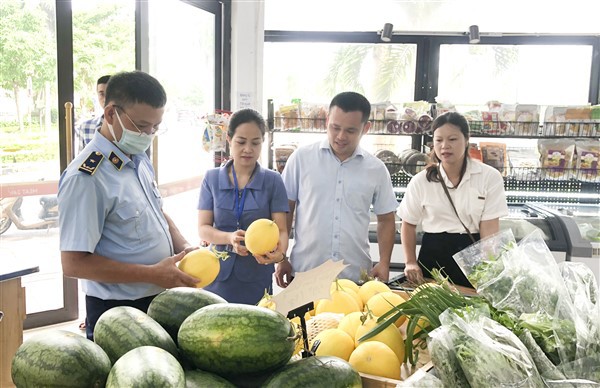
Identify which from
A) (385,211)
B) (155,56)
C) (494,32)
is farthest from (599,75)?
(155,56)

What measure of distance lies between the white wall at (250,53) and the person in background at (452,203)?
2.13 m

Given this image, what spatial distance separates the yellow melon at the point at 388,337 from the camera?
4.31ft

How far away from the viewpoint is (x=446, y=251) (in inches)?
112

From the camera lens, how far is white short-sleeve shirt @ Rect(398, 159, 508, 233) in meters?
2.82

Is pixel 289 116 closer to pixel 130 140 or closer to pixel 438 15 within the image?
pixel 438 15

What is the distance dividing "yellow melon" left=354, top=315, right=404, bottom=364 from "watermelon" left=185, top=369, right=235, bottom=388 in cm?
41

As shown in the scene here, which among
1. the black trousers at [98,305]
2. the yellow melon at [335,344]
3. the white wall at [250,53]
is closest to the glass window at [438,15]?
the white wall at [250,53]

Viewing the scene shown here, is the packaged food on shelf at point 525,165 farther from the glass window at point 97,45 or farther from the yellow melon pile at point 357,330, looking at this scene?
the glass window at point 97,45

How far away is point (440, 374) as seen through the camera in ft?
3.59

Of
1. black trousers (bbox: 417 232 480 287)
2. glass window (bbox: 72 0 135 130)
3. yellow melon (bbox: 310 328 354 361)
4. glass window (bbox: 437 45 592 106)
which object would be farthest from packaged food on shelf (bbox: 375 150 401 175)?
yellow melon (bbox: 310 328 354 361)

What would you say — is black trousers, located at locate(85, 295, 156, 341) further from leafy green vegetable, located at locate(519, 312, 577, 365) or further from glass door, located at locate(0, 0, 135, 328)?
glass door, located at locate(0, 0, 135, 328)

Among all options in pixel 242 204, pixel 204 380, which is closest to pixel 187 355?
pixel 204 380

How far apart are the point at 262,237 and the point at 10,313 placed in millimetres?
1461

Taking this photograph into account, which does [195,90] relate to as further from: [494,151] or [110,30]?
[494,151]
